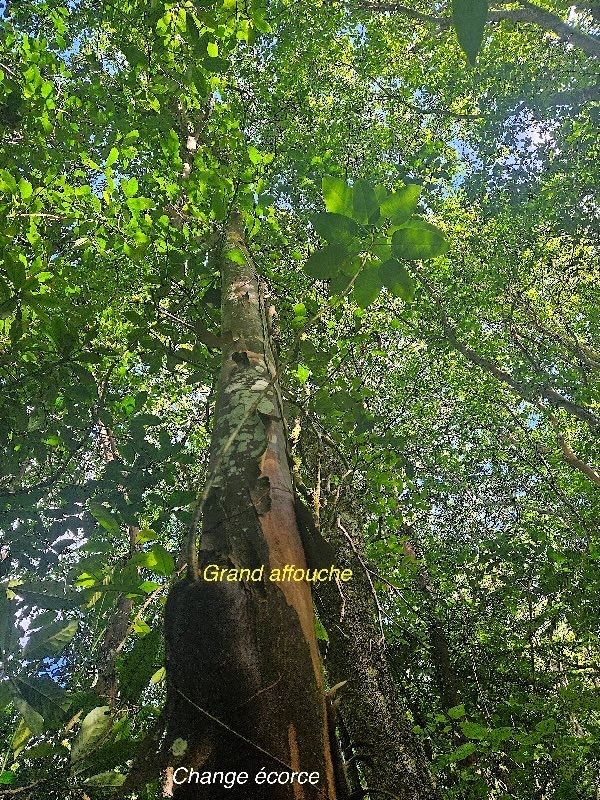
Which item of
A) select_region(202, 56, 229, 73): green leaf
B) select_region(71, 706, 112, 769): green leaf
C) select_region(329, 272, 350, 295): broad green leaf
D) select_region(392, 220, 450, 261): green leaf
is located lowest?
select_region(71, 706, 112, 769): green leaf

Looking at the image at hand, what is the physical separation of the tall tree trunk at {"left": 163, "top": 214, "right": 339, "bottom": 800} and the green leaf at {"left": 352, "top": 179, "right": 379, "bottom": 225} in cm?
78

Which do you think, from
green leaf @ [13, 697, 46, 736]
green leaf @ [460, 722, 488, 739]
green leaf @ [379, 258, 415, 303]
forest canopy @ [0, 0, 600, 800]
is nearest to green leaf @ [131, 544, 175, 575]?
forest canopy @ [0, 0, 600, 800]

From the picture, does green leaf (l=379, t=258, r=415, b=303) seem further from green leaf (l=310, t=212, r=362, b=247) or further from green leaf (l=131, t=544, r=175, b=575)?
green leaf (l=131, t=544, r=175, b=575)

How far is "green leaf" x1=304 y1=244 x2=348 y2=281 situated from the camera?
1131 mm

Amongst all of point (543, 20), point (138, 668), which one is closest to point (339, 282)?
point (138, 668)

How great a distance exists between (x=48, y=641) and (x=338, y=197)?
1.68 metres

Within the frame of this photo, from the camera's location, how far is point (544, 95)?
29.0ft

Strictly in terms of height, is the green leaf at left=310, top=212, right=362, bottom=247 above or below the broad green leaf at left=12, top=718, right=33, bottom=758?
above

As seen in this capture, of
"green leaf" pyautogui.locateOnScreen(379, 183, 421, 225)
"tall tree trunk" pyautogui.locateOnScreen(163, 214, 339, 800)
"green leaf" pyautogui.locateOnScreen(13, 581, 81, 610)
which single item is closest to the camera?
"tall tree trunk" pyautogui.locateOnScreen(163, 214, 339, 800)

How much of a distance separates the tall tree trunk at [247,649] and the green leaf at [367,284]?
59 centimetres

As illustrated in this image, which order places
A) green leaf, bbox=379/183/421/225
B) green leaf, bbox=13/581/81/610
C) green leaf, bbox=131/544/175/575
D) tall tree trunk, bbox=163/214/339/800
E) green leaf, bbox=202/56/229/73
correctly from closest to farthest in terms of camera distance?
1. tall tree trunk, bbox=163/214/339/800
2. green leaf, bbox=379/183/421/225
3. green leaf, bbox=131/544/175/575
4. green leaf, bbox=13/581/81/610
5. green leaf, bbox=202/56/229/73

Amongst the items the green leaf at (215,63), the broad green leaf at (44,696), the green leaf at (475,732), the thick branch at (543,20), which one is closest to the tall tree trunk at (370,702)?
the green leaf at (475,732)

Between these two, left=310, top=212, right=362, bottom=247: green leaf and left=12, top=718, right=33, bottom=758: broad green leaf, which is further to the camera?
left=12, top=718, right=33, bottom=758: broad green leaf

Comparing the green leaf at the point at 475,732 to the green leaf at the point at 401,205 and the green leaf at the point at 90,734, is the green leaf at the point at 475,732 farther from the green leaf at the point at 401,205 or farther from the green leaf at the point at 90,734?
the green leaf at the point at 401,205
